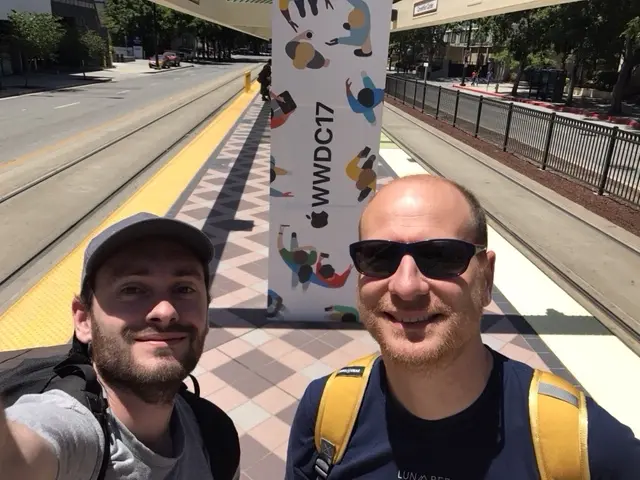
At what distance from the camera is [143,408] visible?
141 centimetres

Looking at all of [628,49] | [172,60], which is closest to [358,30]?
[628,49]

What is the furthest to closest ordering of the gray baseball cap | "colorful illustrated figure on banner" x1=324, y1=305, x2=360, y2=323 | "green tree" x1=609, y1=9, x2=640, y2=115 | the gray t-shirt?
1. "green tree" x1=609, y1=9, x2=640, y2=115
2. "colorful illustrated figure on banner" x1=324, y1=305, x2=360, y2=323
3. the gray baseball cap
4. the gray t-shirt

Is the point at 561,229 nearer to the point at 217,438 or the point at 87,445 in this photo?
the point at 217,438

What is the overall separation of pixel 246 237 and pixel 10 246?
316 cm

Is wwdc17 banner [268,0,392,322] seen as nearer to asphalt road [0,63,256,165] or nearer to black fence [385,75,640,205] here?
black fence [385,75,640,205]

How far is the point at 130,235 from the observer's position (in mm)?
1488

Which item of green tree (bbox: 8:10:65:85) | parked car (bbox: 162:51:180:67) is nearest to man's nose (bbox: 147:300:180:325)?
green tree (bbox: 8:10:65:85)

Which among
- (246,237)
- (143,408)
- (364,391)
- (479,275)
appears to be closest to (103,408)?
(143,408)

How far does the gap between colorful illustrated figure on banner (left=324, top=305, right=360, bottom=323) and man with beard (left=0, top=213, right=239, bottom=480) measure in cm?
373

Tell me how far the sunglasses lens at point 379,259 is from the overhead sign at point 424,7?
899 centimetres

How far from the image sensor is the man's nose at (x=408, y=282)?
139 cm

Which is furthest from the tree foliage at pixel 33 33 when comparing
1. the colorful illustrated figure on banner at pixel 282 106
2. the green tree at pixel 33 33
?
the colorful illustrated figure on banner at pixel 282 106

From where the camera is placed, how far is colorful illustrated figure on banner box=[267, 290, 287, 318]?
5297mm

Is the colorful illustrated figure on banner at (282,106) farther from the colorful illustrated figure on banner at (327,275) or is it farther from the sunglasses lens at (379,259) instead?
the sunglasses lens at (379,259)
